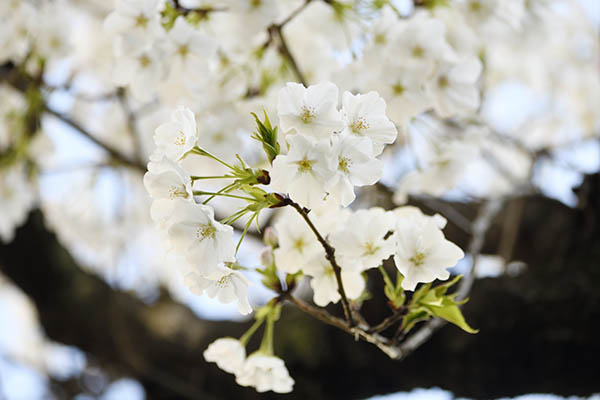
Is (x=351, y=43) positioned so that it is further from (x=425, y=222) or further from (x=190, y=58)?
(x=425, y=222)

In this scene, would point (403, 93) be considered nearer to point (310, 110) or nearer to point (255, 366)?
point (310, 110)

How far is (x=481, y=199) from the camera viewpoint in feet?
6.14

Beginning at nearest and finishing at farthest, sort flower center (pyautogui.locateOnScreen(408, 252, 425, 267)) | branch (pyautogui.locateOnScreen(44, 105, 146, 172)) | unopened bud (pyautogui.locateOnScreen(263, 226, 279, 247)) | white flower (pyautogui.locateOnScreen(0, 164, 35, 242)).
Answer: flower center (pyautogui.locateOnScreen(408, 252, 425, 267))
unopened bud (pyautogui.locateOnScreen(263, 226, 279, 247))
branch (pyautogui.locateOnScreen(44, 105, 146, 172))
white flower (pyautogui.locateOnScreen(0, 164, 35, 242))

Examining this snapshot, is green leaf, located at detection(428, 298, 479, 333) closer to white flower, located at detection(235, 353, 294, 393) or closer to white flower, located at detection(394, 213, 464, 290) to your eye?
white flower, located at detection(394, 213, 464, 290)

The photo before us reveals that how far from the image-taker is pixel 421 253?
0.69 metres

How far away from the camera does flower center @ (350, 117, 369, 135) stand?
658 millimetres

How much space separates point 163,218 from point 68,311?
4.75 ft

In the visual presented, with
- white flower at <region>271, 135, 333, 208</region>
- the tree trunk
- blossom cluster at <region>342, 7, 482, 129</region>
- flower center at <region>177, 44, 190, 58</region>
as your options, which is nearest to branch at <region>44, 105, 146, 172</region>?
the tree trunk

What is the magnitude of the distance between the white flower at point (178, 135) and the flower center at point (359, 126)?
19 cm

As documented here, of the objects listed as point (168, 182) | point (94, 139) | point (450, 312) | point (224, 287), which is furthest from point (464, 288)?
point (94, 139)

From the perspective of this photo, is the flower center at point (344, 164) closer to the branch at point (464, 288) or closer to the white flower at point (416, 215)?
the white flower at point (416, 215)

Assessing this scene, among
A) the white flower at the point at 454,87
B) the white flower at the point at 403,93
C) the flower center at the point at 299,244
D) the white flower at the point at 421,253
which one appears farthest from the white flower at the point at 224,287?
the white flower at the point at 454,87

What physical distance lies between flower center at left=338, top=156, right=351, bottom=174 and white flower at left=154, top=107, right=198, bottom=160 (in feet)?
0.58

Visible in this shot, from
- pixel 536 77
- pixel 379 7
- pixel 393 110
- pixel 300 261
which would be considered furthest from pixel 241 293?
pixel 536 77
